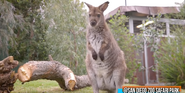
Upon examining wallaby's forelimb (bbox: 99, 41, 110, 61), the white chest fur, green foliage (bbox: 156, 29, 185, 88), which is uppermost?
the white chest fur

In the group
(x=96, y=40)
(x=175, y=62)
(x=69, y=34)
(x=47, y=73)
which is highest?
(x=69, y=34)

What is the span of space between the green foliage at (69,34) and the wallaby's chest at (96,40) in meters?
4.33

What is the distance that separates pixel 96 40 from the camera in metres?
3.51

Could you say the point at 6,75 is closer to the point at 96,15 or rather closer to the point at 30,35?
the point at 96,15

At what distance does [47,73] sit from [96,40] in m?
A: 1.51

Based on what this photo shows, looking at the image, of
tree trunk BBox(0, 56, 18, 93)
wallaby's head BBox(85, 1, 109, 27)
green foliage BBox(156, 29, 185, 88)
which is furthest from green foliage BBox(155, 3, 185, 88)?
tree trunk BBox(0, 56, 18, 93)

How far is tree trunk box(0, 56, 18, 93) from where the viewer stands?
3.61m

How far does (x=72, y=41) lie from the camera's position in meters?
8.25

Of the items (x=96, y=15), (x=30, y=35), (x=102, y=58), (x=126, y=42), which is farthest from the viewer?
(x=30, y=35)

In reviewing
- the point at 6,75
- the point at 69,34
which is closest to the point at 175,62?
the point at 69,34

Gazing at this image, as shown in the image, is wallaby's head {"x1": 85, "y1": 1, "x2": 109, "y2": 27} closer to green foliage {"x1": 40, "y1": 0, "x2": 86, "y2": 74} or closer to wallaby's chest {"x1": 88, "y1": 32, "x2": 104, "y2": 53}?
wallaby's chest {"x1": 88, "y1": 32, "x2": 104, "y2": 53}

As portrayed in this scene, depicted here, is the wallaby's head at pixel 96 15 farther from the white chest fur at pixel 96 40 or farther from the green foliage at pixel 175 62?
the green foliage at pixel 175 62

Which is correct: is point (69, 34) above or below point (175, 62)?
above

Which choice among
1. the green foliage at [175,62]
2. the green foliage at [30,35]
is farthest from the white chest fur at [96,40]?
the green foliage at [30,35]
